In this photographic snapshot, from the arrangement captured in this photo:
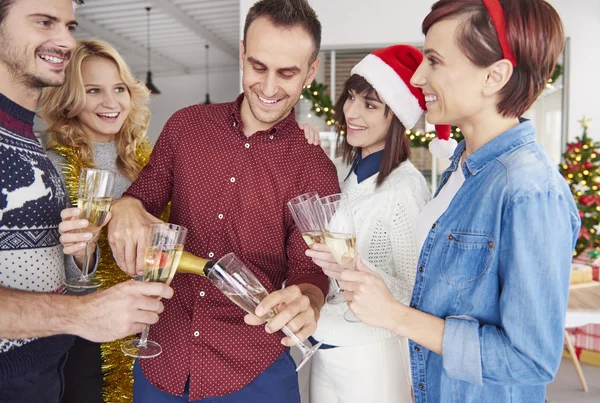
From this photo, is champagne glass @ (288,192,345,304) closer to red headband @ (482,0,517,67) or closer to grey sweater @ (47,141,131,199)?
red headband @ (482,0,517,67)

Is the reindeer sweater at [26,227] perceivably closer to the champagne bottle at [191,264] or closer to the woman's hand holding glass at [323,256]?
the champagne bottle at [191,264]

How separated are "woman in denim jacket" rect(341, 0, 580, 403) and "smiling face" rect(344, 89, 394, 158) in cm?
74

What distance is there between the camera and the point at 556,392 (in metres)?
3.56

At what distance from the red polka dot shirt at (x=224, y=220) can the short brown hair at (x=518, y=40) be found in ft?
2.07

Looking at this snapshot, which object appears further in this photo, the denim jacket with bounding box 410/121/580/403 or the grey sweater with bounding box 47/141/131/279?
the grey sweater with bounding box 47/141/131/279

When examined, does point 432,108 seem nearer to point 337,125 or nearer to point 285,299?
point 285,299

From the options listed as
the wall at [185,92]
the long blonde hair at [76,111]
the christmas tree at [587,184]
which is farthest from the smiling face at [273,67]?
the wall at [185,92]

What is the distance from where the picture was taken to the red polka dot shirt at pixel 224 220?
1426 millimetres

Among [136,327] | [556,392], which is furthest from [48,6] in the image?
[556,392]

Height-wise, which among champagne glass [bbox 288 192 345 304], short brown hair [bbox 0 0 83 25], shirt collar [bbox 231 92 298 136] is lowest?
champagne glass [bbox 288 192 345 304]

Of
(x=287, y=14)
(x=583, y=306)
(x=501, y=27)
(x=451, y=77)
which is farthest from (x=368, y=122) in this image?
(x=583, y=306)

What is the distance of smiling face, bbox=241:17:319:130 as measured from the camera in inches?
59.2

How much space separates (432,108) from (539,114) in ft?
18.8

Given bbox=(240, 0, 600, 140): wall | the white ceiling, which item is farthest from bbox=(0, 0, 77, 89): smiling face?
the white ceiling
